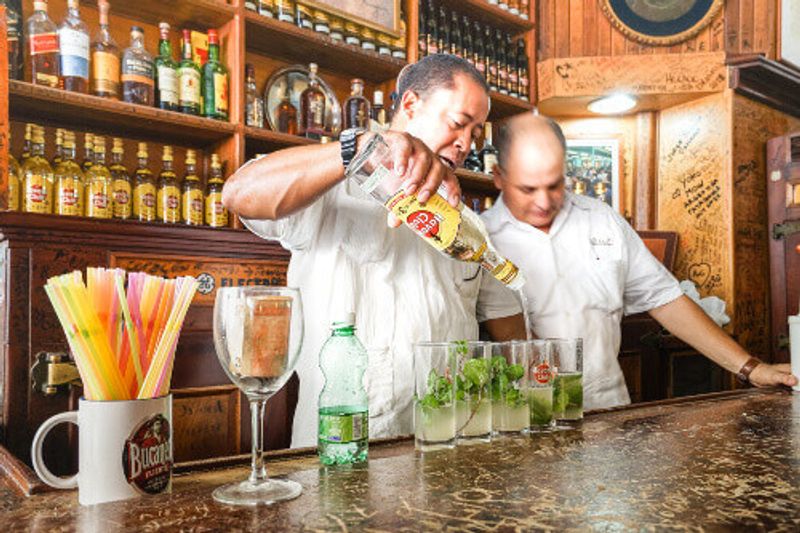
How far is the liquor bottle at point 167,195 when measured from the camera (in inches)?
84.0

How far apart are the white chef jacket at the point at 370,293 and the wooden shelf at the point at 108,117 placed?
37.2 inches

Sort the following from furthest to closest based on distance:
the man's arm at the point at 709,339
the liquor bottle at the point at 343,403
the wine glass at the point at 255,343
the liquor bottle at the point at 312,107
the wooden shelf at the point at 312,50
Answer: the liquor bottle at the point at 312,107, the wooden shelf at the point at 312,50, the man's arm at the point at 709,339, the liquor bottle at the point at 343,403, the wine glass at the point at 255,343

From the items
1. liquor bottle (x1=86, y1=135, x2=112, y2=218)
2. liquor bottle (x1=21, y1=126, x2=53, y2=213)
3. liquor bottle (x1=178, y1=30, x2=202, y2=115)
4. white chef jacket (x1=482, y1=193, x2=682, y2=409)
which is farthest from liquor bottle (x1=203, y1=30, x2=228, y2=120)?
white chef jacket (x1=482, y1=193, x2=682, y2=409)

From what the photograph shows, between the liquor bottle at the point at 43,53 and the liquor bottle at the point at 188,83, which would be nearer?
the liquor bottle at the point at 43,53

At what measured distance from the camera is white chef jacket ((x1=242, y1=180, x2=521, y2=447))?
51.3 inches

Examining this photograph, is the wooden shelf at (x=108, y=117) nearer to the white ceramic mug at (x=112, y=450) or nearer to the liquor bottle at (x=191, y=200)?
the liquor bottle at (x=191, y=200)

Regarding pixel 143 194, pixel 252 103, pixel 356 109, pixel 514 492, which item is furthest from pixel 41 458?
pixel 356 109

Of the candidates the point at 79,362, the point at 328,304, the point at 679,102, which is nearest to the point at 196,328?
the point at 328,304

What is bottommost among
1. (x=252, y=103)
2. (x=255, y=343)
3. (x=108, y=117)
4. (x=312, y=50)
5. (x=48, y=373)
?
(x=48, y=373)

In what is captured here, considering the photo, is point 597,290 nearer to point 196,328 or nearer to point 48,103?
point 196,328

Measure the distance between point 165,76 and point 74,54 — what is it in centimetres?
28

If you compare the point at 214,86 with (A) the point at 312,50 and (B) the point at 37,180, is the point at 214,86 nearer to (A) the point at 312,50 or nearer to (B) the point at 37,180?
(A) the point at 312,50

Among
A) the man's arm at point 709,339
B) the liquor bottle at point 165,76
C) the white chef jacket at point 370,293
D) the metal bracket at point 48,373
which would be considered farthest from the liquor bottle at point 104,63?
the man's arm at point 709,339

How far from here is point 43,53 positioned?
192 cm
